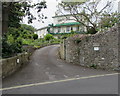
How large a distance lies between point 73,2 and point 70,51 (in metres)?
5.80

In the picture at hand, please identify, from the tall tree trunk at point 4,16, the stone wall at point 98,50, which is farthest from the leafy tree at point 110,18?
the tall tree trunk at point 4,16

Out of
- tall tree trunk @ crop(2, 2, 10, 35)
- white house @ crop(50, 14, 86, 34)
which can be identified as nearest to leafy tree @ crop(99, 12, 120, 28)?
tall tree trunk @ crop(2, 2, 10, 35)

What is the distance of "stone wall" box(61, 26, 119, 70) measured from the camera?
8.22 m

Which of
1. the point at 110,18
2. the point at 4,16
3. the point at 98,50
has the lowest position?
the point at 98,50

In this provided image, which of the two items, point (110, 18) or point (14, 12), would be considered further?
point (110, 18)

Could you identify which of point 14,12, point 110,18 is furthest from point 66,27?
point 14,12

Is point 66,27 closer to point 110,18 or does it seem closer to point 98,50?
point 110,18

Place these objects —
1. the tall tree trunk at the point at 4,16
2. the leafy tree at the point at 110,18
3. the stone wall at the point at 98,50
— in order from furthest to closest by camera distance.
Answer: the leafy tree at the point at 110,18 < the tall tree trunk at the point at 4,16 < the stone wall at the point at 98,50

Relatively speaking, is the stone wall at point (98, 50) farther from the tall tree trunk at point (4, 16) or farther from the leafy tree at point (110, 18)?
the tall tree trunk at point (4, 16)

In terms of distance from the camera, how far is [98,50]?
887cm

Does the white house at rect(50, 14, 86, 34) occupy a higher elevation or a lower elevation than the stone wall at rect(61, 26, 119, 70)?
higher

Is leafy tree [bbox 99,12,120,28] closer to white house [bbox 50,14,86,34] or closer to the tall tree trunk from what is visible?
the tall tree trunk

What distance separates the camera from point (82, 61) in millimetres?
9945

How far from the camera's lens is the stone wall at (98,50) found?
8219 mm
